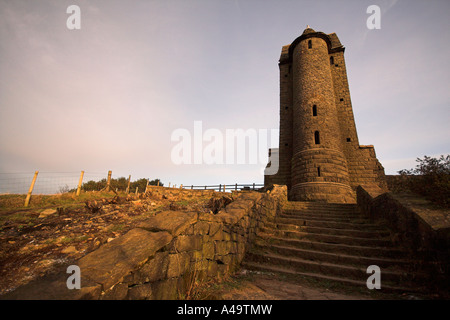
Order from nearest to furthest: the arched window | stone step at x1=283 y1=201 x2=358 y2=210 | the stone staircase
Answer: the stone staircase → stone step at x1=283 y1=201 x2=358 y2=210 → the arched window

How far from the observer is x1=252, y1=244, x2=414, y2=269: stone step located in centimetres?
359

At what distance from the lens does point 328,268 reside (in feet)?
12.3

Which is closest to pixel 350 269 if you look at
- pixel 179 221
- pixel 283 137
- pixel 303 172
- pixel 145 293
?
pixel 179 221

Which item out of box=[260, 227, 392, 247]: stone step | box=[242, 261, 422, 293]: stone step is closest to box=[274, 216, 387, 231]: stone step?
box=[260, 227, 392, 247]: stone step

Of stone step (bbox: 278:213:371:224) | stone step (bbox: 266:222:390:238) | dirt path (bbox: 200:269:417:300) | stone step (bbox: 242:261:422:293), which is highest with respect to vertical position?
stone step (bbox: 278:213:371:224)

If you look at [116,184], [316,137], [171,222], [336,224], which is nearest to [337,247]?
[336,224]

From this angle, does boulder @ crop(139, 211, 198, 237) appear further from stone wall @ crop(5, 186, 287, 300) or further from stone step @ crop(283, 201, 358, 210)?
stone step @ crop(283, 201, 358, 210)

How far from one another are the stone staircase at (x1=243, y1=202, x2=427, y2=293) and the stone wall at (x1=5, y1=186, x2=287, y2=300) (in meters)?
0.94

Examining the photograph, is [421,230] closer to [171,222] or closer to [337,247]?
[337,247]

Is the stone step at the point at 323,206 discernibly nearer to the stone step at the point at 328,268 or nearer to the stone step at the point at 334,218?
the stone step at the point at 334,218
